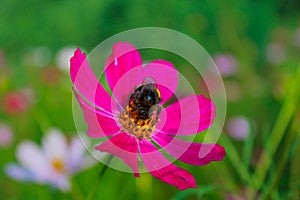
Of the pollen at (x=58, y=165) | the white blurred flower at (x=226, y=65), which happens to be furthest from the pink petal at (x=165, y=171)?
the white blurred flower at (x=226, y=65)

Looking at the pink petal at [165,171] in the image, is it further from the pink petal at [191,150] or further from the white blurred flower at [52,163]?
the white blurred flower at [52,163]

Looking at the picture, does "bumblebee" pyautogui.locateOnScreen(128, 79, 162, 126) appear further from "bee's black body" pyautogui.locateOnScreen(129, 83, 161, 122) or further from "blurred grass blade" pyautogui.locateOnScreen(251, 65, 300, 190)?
"blurred grass blade" pyautogui.locateOnScreen(251, 65, 300, 190)

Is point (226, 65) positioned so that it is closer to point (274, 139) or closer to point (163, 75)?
point (274, 139)

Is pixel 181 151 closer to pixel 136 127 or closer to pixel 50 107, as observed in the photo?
pixel 136 127

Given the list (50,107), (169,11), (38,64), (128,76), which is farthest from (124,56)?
(169,11)

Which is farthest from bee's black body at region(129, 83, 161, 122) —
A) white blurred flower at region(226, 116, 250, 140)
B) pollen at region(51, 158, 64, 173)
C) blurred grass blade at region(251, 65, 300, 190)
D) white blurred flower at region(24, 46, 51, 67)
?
white blurred flower at region(24, 46, 51, 67)
